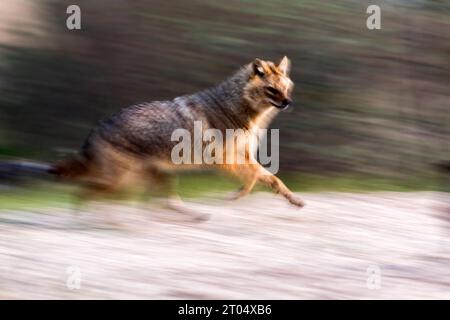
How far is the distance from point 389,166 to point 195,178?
274 centimetres

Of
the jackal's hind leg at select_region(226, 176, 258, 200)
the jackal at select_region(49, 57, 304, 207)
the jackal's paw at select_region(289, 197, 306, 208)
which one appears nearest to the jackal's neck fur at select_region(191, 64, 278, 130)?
the jackal at select_region(49, 57, 304, 207)

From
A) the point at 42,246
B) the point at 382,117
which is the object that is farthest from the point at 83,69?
the point at 42,246

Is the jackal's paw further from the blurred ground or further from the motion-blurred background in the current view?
the motion-blurred background

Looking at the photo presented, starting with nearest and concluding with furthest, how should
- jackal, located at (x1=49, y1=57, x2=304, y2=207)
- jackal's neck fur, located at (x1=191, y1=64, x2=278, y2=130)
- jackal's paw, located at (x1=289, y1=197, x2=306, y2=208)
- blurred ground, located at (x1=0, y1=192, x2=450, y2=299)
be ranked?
blurred ground, located at (x1=0, y1=192, x2=450, y2=299) < jackal, located at (x1=49, y1=57, x2=304, y2=207) < jackal's paw, located at (x1=289, y1=197, x2=306, y2=208) < jackal's neck fur, located at (x1=191, y1=64, x2=278, y2=130)

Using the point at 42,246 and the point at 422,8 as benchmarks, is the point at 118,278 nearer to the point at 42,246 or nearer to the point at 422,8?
the point at 42,246

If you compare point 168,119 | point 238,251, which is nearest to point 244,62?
point 168,119

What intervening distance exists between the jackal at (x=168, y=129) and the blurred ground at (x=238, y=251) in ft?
1.18

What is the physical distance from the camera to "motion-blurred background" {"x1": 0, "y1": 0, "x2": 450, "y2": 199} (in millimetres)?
12930

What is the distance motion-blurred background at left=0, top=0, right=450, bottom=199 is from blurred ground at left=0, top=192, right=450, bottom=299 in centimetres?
281

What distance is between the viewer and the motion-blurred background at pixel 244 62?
12.9m

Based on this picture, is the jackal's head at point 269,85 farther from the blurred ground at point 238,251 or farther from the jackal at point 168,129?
the blurred ground at point 238,251

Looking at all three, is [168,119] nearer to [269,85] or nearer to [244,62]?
[269,85]

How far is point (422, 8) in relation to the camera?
14.4 m
